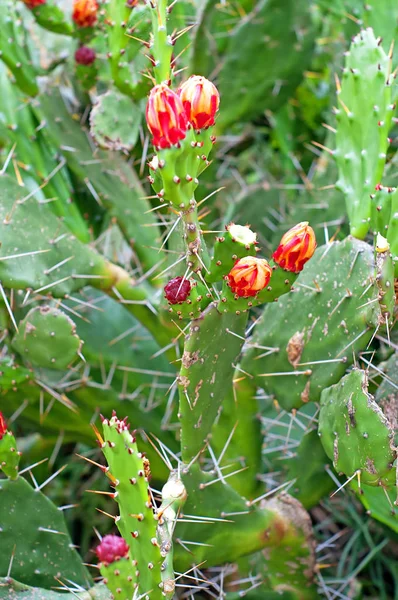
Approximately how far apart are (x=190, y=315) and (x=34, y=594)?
541mm

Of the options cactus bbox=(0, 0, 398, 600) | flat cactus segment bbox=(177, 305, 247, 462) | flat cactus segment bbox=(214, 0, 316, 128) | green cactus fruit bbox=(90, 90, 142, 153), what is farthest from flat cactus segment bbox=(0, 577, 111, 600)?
flat cactus segment bbox=(214, 0, 316, 128)

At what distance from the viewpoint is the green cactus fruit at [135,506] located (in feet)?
2.88

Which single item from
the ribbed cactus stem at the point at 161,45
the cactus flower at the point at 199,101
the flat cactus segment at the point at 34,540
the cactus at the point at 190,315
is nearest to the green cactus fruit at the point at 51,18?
the cactus at the point at 190,315

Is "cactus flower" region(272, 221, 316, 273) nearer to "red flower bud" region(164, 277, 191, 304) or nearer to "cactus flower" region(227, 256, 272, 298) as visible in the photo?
"cactus flower" region(227, 256, 272, 298)

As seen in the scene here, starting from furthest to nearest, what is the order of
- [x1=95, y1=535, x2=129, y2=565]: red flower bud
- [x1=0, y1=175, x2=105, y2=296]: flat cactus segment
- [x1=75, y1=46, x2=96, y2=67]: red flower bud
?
[x1=75, y1=46, x2=96, y2=67]: red flower bud
[x1=0, y1=175, x2=105, y2=296]: flat cactus segment
[x1=95, y1=535, x2=129, y2=565]: red flower bud

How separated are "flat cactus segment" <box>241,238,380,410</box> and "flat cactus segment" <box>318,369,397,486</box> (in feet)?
0.33

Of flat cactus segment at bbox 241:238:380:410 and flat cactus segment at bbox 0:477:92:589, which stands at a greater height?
flat cactus segment at bbox 241:238:380:410

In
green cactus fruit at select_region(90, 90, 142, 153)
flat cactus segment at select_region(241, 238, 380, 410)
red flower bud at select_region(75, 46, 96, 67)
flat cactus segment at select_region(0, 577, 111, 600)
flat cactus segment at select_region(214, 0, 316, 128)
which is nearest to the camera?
flat cactus segment at select_region(0, 577, 111, 600)

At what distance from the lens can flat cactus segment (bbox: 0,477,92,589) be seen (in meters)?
1.22

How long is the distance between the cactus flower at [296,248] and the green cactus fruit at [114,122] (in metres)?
0.67

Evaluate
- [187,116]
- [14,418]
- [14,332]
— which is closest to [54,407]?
[14,418]

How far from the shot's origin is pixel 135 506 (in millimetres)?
892

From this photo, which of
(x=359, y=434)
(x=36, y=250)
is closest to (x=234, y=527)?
(x=359, y=434)

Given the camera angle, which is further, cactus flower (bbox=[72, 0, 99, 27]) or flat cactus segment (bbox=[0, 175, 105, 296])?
cactus flower (bbox=[72, 0, 99, 27])
